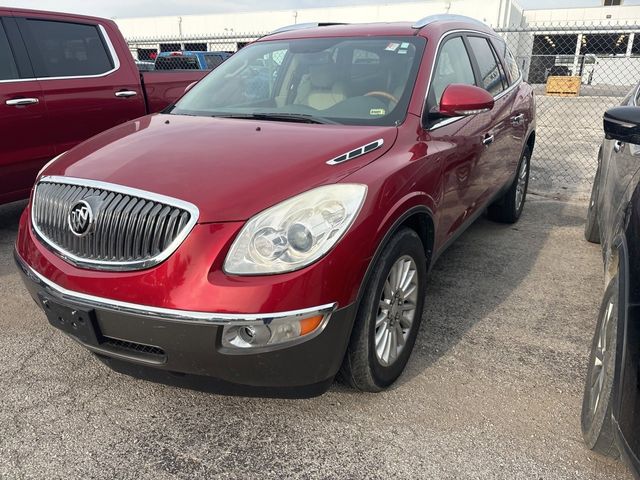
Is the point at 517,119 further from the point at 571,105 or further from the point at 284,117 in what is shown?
the point at 571,105

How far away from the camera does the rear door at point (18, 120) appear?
4332mm

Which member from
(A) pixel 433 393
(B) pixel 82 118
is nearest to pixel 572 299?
(A) pixel 433 393

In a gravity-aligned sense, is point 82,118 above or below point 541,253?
above

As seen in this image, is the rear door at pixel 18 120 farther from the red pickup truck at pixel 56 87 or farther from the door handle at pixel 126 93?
the door handle at pixel 126 93

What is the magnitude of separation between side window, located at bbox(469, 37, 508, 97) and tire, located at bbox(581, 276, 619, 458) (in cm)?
228

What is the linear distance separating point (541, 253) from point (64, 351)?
3.65 metres

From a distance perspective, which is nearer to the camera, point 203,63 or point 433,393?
point 433,393

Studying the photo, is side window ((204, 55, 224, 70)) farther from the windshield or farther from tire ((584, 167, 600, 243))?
tire ((584, 167, 600, 243))

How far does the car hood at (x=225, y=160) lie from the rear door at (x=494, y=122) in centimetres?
142

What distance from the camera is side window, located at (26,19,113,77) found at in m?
4.66

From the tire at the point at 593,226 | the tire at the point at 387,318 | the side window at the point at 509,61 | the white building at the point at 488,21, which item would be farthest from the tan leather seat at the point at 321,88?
the white building at the point at 488,21

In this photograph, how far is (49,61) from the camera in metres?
4.72

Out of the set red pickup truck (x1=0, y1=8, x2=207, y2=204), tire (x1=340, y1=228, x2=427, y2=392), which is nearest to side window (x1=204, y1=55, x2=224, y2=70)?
red pickup truck (x1=0, y1=8, x2=207, y2=204)

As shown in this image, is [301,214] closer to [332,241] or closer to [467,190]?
[332,241]
